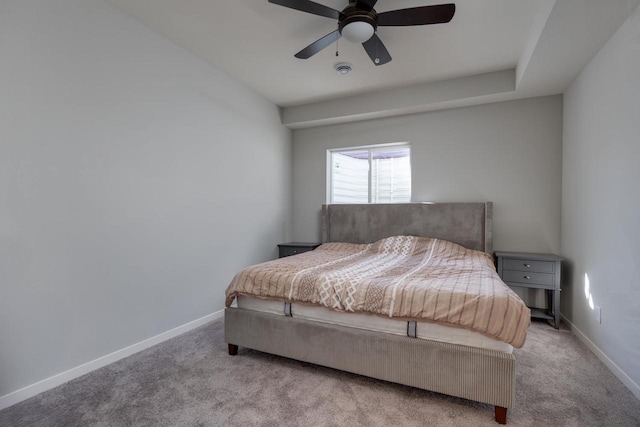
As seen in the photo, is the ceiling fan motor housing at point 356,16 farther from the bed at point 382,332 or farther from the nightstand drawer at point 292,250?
the nightstand drawer at point 292,250

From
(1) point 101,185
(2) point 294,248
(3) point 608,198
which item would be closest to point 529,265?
(3) point 608,198

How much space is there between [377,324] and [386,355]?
188 millimetres

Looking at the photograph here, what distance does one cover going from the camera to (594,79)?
2578mm

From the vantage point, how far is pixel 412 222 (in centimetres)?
391

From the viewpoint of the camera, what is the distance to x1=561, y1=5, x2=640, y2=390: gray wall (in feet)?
6.51

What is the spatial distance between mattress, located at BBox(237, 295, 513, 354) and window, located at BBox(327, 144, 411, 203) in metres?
2.48

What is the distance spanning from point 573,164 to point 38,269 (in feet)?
14.9

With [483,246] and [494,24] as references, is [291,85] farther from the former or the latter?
[483,246]

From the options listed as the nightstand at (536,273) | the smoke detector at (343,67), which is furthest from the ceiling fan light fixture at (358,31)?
the nightstand at (536,273)

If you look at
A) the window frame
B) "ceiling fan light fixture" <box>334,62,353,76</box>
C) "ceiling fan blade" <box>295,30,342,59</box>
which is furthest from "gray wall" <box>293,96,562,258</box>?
"ceiling fan blade" <box>295,30,342,59</box>

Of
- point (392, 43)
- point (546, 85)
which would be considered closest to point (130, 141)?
point (392, 43)

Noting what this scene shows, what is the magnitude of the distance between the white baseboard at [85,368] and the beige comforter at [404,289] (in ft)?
2.79

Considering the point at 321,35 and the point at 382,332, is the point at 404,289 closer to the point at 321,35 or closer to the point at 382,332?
the point at 382,332

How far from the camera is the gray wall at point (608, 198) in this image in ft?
6.51
